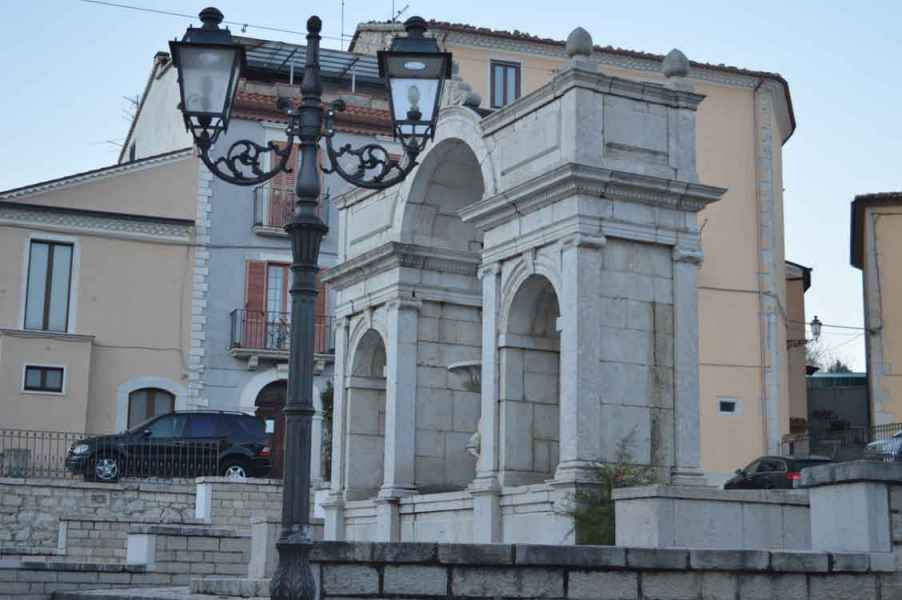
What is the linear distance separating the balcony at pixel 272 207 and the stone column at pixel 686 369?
1846 cm

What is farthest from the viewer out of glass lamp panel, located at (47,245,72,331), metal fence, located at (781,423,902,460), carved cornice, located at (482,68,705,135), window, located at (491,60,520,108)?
window, located at (491,60,520,108)

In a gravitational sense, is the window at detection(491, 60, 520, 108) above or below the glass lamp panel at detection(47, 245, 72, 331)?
above

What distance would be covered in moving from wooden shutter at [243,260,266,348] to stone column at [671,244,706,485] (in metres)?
18.5

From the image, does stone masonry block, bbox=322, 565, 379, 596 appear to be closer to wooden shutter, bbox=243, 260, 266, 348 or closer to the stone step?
the stone step

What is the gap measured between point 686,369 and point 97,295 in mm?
19330

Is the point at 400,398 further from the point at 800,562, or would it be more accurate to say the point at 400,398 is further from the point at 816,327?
the point at 816,327

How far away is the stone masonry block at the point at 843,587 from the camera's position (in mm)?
10336

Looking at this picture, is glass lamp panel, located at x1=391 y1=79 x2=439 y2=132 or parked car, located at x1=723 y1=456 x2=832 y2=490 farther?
parked car, located at x1=723 y1=456 x2=832 y2=490

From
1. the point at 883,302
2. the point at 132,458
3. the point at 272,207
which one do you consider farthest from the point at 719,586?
the point at 883,302

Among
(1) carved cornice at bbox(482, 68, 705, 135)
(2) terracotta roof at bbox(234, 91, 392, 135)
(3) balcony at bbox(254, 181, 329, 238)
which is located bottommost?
(1) carved cornice at bbox(482, 68, 705, 135)

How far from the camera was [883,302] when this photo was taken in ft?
127

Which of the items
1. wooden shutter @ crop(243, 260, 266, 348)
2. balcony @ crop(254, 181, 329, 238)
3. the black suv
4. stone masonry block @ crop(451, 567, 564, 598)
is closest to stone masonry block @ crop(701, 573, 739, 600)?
stone masonry block @ crop(451, 567, 564, 598)

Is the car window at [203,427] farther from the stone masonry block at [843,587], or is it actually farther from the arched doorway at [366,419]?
the stone masonry block at [843,587]

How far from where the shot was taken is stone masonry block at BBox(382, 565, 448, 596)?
9547mm
